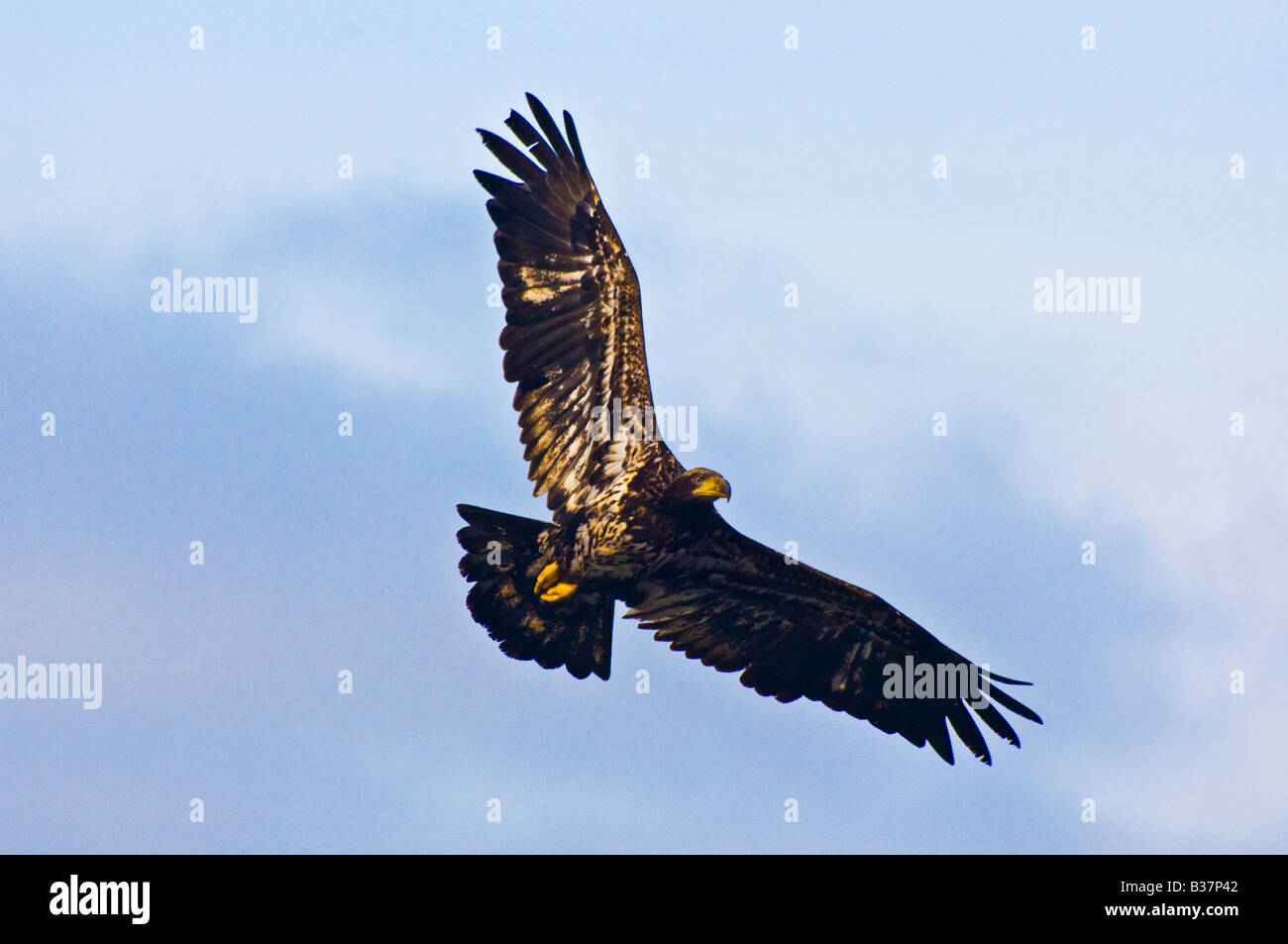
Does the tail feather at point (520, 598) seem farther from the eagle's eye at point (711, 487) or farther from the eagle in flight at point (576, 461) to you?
the eagle's eye at point (711, 487)

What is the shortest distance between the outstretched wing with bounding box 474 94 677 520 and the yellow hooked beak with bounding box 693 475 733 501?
774 mm

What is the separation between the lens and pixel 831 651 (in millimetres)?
19781

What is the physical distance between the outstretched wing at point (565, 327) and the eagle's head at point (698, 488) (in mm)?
495

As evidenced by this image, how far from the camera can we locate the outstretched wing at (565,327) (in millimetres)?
18312

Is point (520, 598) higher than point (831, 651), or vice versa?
point (520, 598)

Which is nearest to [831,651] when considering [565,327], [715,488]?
[715,488]

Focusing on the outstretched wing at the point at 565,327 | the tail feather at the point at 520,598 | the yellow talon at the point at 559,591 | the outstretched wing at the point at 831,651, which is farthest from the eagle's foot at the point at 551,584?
the outstretched wing at the point at 831,651

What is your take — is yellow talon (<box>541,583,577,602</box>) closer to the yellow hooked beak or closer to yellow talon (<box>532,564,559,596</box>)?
yellow talon (<box>532,564,559,596</box>)

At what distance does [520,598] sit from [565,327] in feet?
9.17

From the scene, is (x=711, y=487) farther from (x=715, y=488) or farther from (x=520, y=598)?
(x=520, y=598)
